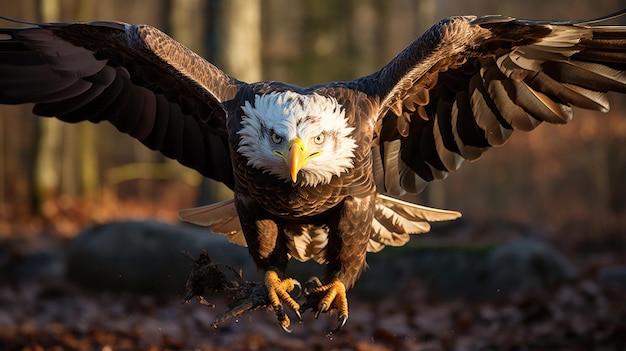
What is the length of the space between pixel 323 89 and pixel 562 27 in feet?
4.42

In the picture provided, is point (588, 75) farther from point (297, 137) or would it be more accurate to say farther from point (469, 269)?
point (469, 269)

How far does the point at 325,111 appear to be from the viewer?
14.5ft

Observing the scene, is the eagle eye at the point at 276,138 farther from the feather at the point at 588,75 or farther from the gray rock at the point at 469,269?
the gray rock at the point at 469,269

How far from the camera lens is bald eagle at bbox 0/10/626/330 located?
4590mm

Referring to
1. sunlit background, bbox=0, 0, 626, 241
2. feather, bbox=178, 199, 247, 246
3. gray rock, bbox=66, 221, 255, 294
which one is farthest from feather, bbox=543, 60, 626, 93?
sunlit background, bbox=0, 0, 626, 241

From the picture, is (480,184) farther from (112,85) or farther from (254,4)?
(112,85)

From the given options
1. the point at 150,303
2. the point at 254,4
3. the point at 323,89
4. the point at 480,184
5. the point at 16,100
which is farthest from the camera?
the point at 480,184

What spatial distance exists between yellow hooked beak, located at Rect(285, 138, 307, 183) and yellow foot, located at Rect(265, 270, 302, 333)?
0.89m

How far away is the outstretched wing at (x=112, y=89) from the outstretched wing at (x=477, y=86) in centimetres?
101

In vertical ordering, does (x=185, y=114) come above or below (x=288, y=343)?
above

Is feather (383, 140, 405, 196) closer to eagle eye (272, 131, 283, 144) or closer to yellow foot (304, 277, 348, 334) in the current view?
yellow foot (304, 277, 348, 334)

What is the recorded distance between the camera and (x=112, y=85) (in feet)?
18.7

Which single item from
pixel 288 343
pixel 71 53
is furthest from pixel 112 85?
pixel 288 343

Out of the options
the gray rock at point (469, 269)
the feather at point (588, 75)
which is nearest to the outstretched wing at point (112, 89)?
the feather at point (588, 75)
